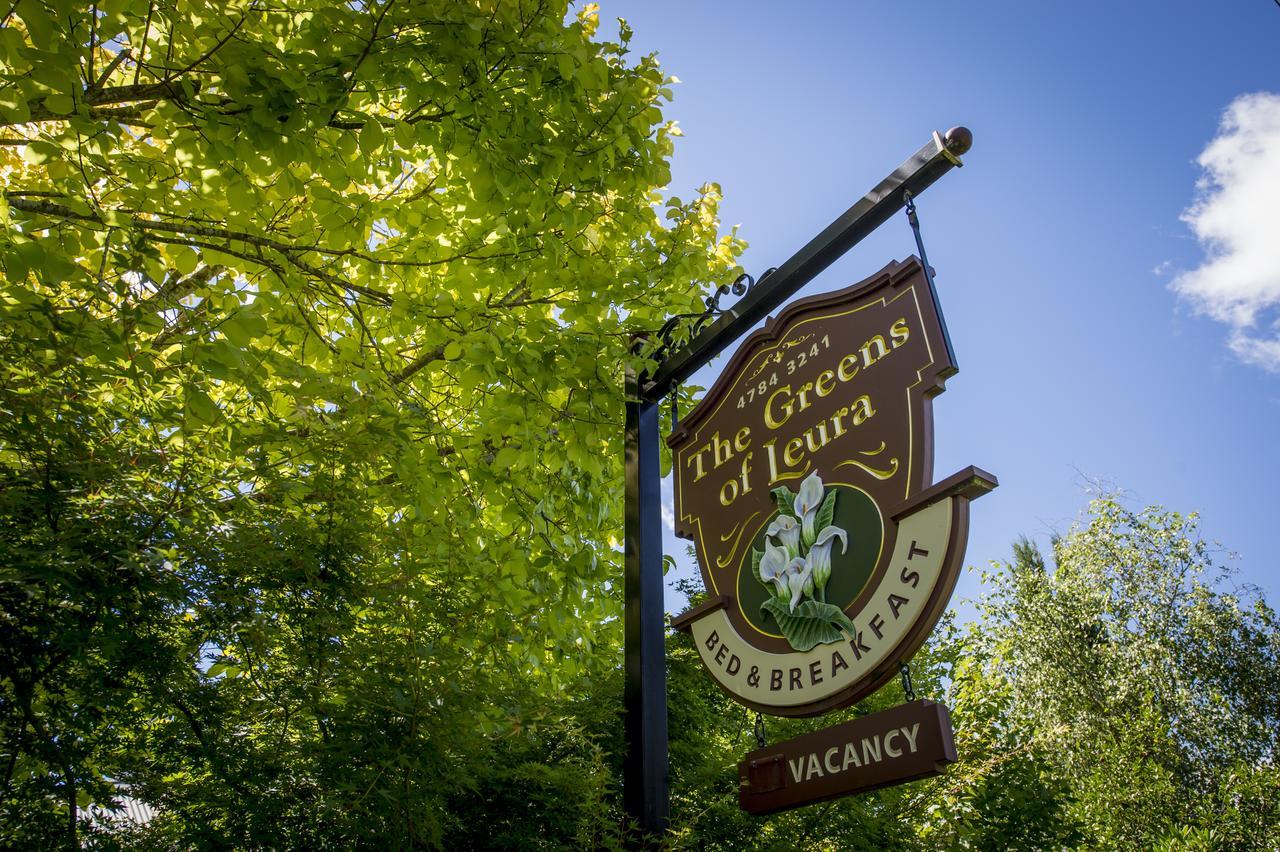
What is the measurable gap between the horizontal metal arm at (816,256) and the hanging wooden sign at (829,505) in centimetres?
10

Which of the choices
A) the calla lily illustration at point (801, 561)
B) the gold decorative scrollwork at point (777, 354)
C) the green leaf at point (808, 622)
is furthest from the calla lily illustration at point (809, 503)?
the gold decorative scrollwork at point (777, 354)

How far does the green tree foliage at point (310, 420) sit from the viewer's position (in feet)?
7.43

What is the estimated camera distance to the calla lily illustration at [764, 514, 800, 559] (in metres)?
2.37

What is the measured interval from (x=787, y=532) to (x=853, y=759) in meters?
0.68

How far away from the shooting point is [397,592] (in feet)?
9.23

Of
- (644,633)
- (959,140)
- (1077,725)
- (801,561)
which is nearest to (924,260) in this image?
(959,140)

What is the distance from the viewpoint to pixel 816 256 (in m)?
2.74

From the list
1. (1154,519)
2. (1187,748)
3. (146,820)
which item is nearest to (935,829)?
(146,820)

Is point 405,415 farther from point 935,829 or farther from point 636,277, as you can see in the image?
point 935,829

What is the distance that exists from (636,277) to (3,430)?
2.66 meters

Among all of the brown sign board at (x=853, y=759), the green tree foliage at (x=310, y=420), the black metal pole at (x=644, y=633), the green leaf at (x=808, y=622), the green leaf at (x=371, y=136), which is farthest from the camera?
the green leaf at (x=371, y=136)

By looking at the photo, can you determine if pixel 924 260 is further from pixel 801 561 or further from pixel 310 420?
pixel 310 420

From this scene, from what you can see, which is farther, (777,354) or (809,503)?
(777,354)

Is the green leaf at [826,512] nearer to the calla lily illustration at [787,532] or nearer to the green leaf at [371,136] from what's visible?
the calla lily illustration at [787,532]
